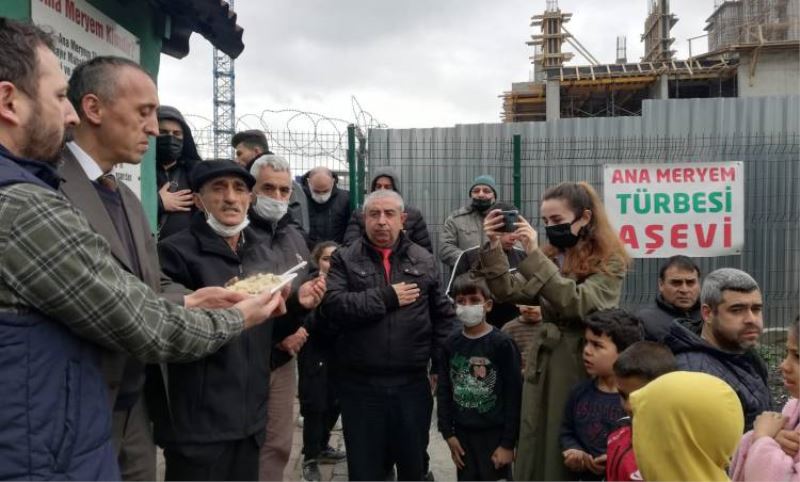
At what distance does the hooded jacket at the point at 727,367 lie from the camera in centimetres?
291

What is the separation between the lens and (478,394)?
3.96m

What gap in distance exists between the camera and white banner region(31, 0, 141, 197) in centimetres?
328

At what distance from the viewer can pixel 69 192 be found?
7.13 feet

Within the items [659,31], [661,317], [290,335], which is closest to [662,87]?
[659,31]

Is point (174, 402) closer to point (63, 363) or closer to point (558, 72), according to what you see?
point (63, 363)

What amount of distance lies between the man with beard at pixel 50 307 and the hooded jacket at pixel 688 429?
136 cm

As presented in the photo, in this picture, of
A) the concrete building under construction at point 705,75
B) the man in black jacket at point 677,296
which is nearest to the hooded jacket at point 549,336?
the man in black jacket at point 677,296

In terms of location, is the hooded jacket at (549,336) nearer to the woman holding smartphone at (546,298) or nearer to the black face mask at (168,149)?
the woman holding smartphone at (546,298)

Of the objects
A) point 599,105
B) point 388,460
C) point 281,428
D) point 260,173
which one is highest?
point 599,105

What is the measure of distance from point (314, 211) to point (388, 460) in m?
3.09

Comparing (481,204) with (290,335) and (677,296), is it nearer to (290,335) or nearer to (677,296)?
(677,296)

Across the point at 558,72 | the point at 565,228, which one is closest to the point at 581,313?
the point at 565,228

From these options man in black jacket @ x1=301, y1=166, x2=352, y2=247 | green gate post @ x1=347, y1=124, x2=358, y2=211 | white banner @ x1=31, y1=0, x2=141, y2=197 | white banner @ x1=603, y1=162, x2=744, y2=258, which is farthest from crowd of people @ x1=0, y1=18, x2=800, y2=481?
white banner @ x1=603, y1=162, x2=744, y2=258

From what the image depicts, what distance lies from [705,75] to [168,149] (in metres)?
32.6
